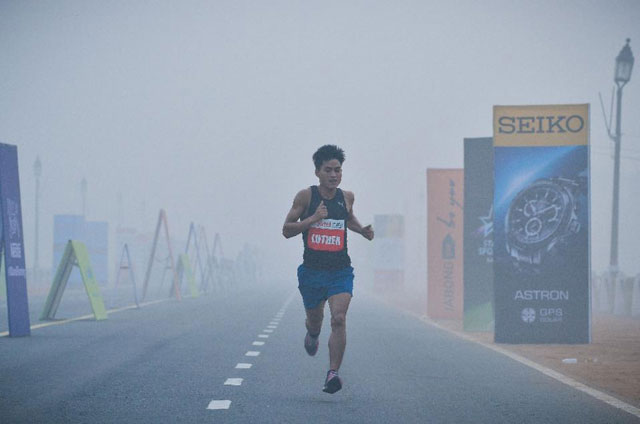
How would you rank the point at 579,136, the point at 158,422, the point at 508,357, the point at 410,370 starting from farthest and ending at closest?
the point at 579,136 < the point at 508,357 < the point at 410,370 < the point at 158,422

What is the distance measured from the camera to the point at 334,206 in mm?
8664

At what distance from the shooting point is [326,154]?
8.64m

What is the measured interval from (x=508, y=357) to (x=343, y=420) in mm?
7058

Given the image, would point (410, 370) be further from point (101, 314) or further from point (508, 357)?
point (101, 314)

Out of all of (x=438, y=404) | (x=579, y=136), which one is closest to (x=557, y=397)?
(x=438, y=404)

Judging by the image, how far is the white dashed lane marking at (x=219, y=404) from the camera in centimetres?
763

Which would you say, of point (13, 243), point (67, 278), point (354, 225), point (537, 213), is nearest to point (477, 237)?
point (537, 213)

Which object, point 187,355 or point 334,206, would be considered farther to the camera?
point 187,355

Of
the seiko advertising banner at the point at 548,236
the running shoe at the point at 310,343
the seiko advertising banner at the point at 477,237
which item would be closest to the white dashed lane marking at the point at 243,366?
the running shoe at the point at 310,343

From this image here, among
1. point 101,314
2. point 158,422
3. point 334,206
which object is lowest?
point 101,314

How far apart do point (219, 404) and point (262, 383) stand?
5.37 ft

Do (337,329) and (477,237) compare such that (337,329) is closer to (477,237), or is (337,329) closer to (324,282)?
(324,282)

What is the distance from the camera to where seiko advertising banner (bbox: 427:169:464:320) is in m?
26.1

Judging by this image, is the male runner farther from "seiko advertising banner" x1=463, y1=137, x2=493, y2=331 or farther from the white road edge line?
"seiko advertising banner" x1=463, y1=137, x2=493, y2=331
